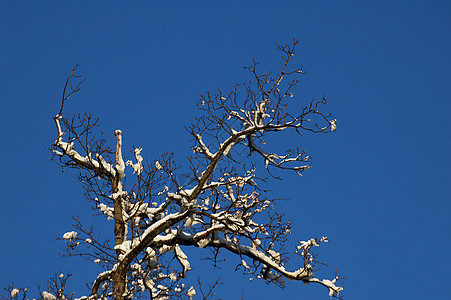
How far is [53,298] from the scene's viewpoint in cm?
1133

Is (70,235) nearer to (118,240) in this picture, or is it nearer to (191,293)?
(118,240)

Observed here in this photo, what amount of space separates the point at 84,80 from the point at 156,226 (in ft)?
11.5

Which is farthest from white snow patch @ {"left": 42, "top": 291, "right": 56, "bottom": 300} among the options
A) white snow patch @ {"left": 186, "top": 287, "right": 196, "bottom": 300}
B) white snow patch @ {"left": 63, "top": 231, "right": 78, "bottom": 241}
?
white snow patch @ {"left": 186, "top": 287, "right": 196, "bottom": 300}

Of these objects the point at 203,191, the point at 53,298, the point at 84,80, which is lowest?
the point at 53,298

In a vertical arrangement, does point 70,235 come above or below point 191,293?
above

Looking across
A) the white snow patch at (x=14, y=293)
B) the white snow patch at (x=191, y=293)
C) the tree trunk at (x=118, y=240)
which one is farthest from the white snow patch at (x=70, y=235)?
the white snow patch at (x=191, y=293)

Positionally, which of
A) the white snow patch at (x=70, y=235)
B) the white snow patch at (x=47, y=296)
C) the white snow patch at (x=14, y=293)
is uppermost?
the white snow patch at (x=70, y=235)

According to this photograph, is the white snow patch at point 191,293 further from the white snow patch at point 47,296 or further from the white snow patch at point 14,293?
the white snow patch at point 14,293

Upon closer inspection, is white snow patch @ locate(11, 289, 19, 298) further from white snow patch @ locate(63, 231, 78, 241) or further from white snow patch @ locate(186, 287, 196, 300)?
white snow patch @ locate(186, 287, 196, 300)

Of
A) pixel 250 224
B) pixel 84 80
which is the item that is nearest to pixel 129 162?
pixel 84 80

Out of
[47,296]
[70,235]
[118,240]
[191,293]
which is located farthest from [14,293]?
[191,293]

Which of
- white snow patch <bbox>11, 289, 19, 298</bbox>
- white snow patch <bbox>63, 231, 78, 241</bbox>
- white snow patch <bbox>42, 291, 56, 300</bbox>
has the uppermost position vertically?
white snow patch <bbox>63, 231, 78, 241</bbox>

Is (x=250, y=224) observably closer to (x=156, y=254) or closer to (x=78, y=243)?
(x=156, y=254)

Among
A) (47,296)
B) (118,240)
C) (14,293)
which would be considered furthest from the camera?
(118,240)
